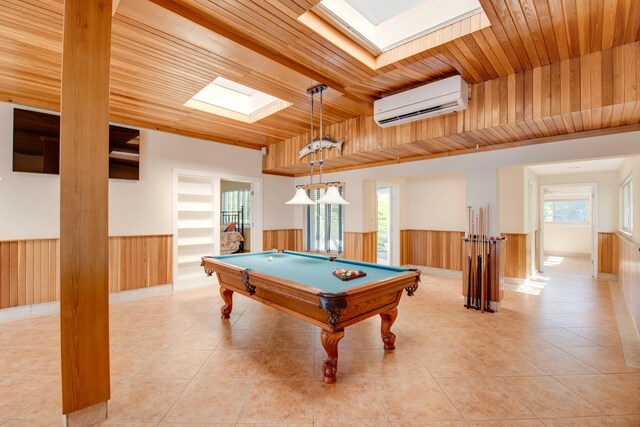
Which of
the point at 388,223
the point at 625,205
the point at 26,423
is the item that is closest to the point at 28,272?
the point at 26,423

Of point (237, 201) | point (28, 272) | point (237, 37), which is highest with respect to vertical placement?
point (237, 37)

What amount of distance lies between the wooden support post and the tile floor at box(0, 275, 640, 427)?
0.31m

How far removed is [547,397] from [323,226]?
15.6ft

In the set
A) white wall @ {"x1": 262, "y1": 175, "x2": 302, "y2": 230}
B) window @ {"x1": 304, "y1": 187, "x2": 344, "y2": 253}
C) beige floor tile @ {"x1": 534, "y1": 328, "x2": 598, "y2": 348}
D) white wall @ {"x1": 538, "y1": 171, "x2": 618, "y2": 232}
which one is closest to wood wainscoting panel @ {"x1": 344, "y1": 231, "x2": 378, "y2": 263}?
window @ {"x1": 304, "y1": 187, "x2": 344, "y2": 253}

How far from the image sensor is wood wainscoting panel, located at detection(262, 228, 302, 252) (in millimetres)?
6144

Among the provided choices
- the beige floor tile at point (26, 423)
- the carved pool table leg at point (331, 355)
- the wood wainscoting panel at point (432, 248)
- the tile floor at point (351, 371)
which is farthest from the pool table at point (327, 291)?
the wood wainscoting panel at point (432, 248)

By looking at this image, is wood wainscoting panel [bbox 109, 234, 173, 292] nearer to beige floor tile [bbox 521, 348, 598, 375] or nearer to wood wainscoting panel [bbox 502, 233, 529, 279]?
beige floor tile [bbox 521, 348, 598, 375]

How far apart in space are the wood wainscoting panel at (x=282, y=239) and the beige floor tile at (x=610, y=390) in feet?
16.3

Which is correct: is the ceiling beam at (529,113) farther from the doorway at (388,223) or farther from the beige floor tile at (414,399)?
the beige floor tile at (414,399)

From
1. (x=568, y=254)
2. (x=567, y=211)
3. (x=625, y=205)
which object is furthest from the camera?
(x=567, y=211)

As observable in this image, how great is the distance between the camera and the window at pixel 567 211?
27.3ft

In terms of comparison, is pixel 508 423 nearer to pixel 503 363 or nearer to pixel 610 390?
pixel 503 363

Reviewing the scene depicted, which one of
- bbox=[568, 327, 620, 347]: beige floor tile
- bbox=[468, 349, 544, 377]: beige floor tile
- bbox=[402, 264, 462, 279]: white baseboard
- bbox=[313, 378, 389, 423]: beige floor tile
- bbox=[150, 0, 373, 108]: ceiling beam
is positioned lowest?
bbox=[313, 378, 389, 423]: beige floor tile

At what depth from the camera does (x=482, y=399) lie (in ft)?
6.51
